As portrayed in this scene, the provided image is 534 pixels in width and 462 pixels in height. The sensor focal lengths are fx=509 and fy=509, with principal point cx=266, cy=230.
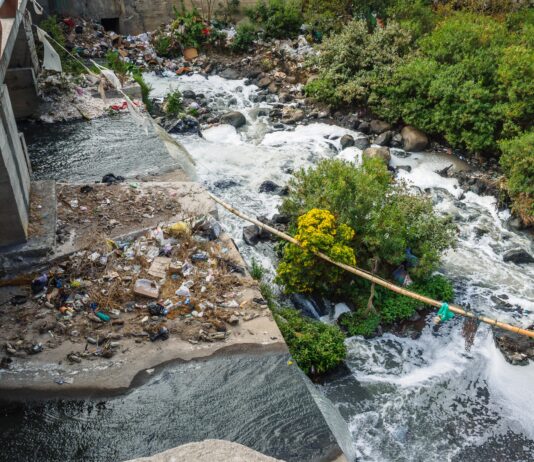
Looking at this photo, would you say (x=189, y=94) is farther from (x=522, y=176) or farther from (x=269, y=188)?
(x=522, y=176)

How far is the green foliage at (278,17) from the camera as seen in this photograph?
13.6 m

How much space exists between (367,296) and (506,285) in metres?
2.19

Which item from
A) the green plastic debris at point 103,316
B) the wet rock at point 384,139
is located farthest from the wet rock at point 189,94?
the green plastic debris at point 103,316

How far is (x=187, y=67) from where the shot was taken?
516 inches

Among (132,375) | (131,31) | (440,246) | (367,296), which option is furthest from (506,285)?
(131,31)

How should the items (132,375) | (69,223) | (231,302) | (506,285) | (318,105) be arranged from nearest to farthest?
1. (132,375)
2. (231,302)
3. (69,223)
4. (506,285)
5. (318,105)

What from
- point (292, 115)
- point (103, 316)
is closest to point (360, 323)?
point (103, 316)

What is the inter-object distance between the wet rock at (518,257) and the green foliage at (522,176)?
29.9 inches

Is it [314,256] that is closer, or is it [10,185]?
[10,185]

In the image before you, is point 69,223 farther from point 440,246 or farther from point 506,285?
point 506,285

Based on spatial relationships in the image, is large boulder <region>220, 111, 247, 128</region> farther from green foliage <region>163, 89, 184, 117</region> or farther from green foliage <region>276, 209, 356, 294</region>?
green foliage <region>276, 209, 356, 294</region>

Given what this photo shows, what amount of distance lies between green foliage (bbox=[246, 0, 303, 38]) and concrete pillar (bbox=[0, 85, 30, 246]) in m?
10.0

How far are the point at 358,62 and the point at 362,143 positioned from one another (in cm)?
234

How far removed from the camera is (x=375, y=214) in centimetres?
639
